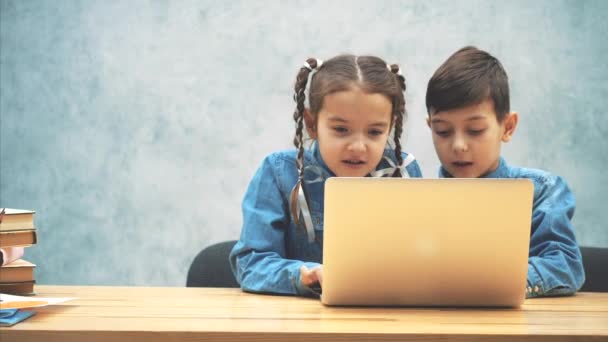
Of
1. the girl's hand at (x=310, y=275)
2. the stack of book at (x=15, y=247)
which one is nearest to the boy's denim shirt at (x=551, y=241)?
the girl's hand at (x=310, y=275)

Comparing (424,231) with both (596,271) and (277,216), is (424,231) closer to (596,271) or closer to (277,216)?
(277,216)

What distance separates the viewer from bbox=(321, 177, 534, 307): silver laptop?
97 cm

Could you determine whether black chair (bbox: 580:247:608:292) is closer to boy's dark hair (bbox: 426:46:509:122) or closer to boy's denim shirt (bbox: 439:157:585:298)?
boy's denim shirt (bbox: 439:157:585:298)

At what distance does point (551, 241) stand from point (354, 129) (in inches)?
17.4

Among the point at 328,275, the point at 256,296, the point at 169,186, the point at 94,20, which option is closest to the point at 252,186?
the point at 256,296

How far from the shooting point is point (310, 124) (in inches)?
61.4

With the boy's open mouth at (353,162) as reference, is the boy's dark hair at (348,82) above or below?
above

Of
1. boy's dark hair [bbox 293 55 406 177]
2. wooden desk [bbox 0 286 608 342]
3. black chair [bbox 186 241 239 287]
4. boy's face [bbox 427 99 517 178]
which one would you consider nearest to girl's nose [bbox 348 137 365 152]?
Result: boy's dark hair [bbox 293 55 406 177]

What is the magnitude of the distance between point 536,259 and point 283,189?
520mm

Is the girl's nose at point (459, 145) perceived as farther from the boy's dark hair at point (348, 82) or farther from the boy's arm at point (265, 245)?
the boy's arm at point (265, 245)

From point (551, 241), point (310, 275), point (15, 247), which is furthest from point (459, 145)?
point (15, 247)

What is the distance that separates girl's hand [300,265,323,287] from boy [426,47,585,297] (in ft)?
1.48

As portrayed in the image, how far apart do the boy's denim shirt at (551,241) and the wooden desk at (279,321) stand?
0.39 feet

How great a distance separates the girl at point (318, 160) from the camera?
1.41 metres
